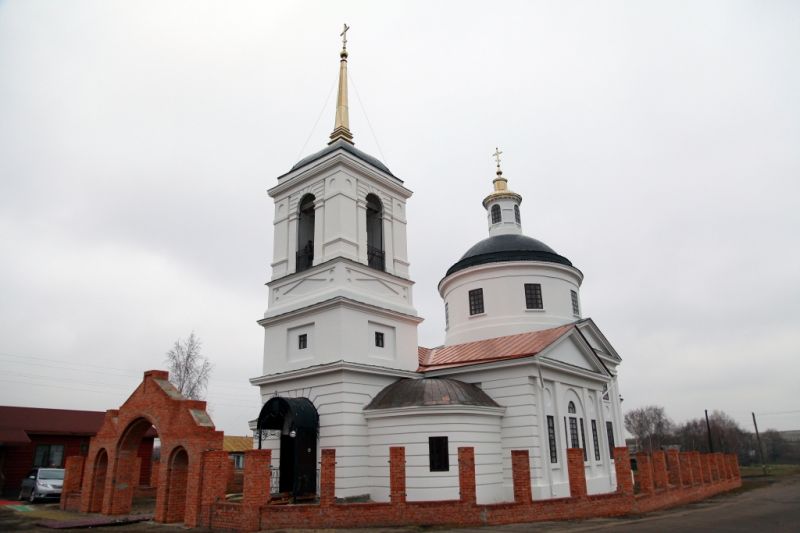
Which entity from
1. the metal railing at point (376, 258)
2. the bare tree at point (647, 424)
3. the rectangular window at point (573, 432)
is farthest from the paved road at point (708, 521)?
the bare tree at point (647, 424)

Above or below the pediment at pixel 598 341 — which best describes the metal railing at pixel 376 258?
above

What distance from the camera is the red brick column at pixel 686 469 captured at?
917 inches

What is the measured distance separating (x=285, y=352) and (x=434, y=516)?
851 cm

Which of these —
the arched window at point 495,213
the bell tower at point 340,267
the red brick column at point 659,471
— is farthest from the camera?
the arched window at point 495,213

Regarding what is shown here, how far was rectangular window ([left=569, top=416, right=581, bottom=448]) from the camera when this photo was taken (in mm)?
20947

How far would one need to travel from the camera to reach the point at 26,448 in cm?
2989

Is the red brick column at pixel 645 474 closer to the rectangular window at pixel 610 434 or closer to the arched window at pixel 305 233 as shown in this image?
the rectangular window at pixel 610 434

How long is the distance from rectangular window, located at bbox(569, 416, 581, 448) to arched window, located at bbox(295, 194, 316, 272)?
37.4 ft

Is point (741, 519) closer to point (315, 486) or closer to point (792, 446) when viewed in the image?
point (315, 486)

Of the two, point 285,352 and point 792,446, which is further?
point 792,446

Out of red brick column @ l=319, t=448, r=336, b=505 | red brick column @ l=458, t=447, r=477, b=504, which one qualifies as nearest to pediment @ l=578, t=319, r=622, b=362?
red brick column @ l=458, t=447, r=477, b=504

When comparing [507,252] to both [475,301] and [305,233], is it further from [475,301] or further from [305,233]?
[305,233]

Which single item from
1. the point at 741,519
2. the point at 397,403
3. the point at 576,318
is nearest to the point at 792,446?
the point at 576,318

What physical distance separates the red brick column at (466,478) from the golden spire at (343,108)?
43.7ft
